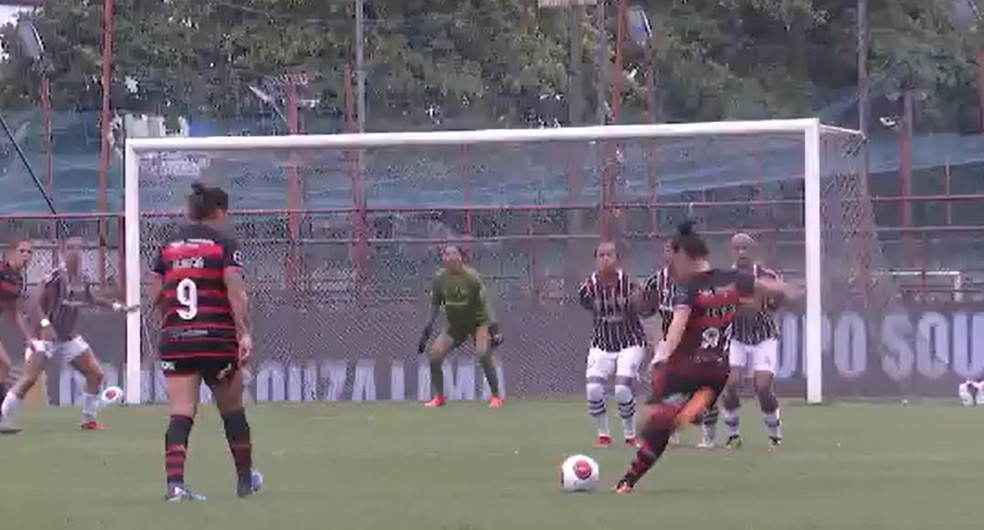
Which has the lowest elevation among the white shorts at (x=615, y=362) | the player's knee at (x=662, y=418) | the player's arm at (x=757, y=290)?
the player's knee at (x=662, y=418)

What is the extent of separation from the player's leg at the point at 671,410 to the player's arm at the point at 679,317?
185mm

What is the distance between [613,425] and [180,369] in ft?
33.8

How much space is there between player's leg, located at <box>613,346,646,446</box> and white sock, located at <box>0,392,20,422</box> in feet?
21.8

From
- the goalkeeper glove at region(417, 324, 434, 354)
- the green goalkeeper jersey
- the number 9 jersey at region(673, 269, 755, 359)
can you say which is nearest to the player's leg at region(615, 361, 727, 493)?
the number 9 jersey at region(673, 269, 755, 359)

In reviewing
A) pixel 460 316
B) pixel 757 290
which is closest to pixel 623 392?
pixel 757 290

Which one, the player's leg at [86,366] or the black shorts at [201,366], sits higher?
the black shorts at [201,366]

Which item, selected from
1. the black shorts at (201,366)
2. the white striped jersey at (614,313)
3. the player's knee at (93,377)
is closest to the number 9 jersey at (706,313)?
the black shorts at (201,366)

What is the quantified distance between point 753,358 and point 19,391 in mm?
7788

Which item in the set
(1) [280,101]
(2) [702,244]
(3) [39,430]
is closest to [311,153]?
(1) [280,101]

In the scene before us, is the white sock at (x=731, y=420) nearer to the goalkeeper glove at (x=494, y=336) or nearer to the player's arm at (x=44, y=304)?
the player's arm at (x=44, y=304)

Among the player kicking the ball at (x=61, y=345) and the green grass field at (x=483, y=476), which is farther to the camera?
the player kicking the ball at (x=61, y=345)

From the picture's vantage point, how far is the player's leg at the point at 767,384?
68.4 ft

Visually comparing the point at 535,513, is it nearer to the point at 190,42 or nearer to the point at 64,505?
the point at 64,505

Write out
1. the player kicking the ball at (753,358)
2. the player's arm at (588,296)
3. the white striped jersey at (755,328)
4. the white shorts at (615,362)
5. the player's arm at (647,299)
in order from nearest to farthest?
the player's arm at (647,299) < the player kicking the ball at (753,358) < the white shorts at (615,362) < the player's arm at (588,296) < the white striped jersey at (755,328)
